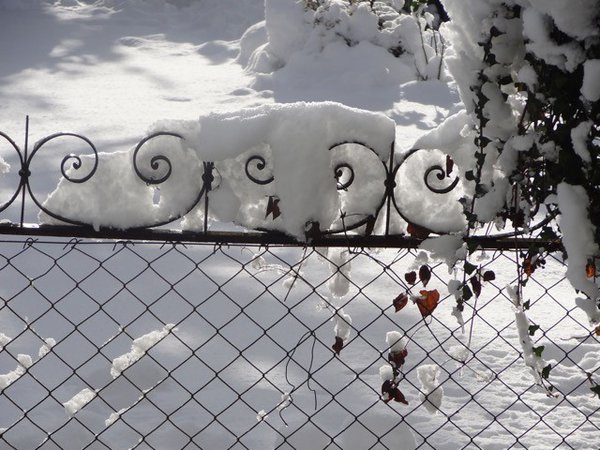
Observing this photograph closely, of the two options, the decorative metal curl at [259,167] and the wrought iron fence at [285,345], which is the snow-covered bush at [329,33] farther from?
the decorative metal curl at [259,167]

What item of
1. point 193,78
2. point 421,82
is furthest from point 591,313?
point 193,78

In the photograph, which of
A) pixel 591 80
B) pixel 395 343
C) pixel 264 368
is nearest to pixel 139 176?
pixel 395 343

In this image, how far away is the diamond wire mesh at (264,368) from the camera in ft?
7.67

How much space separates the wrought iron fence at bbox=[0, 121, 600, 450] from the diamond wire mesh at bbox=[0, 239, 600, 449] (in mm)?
10

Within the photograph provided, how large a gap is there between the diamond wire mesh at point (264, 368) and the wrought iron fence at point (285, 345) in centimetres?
1

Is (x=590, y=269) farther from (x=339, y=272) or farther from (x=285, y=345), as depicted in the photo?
(x=285, y=345)

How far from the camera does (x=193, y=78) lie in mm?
8445

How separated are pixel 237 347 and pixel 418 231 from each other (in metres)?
Answer: 1.47

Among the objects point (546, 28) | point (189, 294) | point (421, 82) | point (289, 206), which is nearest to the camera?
point (546, 28)

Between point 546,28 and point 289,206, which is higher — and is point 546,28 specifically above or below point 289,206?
above

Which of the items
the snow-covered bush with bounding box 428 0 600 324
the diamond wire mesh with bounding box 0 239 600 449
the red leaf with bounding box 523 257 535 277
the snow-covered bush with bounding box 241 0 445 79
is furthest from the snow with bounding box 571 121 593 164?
the snow-covered bush with bounding box 241 0 445 79

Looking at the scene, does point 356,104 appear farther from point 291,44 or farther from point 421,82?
point 291,44

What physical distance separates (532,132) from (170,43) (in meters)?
9.27

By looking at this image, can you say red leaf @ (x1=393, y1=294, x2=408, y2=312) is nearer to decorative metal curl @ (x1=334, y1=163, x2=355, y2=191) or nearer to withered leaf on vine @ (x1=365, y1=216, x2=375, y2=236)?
withered leaf on vine @ (x1=365, y1=216, x2=375, y2=236)
